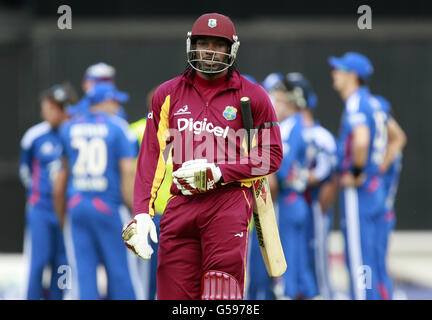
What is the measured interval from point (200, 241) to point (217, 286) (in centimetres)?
28

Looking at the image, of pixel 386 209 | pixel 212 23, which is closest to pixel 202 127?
pixel 212 23

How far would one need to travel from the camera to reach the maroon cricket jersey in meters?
4.58

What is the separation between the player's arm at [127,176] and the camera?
23.7 feet

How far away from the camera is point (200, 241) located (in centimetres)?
459

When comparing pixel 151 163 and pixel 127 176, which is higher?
pixel 127 176

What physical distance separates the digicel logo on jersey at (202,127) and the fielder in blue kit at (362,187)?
3.23 m

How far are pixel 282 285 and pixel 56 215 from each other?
2.13 meters

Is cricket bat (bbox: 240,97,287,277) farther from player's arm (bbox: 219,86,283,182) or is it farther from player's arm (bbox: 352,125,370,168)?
player's arm (bbox: 352,125,370,168)

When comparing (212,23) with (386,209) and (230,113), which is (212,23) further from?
(386,209)

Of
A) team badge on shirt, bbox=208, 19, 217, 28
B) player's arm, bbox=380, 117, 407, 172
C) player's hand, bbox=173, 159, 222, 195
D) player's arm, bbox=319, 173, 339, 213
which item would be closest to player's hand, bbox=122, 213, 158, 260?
player's hand, bbox=173, 159, 222, 195

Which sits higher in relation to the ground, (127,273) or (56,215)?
(56,215)

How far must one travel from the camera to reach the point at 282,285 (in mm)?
8219
